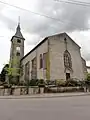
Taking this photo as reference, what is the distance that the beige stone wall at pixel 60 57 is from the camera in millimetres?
30594

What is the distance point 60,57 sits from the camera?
3212cm

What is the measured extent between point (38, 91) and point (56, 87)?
250cm

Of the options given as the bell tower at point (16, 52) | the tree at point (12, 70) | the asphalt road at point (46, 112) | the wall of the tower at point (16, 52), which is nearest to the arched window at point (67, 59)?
the tree at point (12, 70)

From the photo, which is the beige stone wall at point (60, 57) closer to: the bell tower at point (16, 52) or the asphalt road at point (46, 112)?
the bell tower at point (16, 52)

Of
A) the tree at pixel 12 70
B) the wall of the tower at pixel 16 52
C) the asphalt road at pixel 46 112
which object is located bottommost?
the asphalt road at pixel 46 112

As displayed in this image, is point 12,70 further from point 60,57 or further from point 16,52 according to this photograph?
point 60,57

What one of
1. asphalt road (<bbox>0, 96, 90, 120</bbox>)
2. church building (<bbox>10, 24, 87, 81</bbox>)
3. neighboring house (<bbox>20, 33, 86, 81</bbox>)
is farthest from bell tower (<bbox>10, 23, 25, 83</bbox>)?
asphalt road (<bbox>0, 96, 90, 120</bbox>)

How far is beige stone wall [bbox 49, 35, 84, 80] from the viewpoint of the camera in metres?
30.6

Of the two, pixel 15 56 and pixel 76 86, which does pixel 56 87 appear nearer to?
pixel 76 86

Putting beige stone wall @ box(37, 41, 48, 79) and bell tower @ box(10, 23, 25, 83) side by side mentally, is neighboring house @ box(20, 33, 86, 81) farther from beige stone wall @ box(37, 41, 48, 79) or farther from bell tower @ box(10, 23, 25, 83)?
bell tower @ box(10, 23, 25, 83)

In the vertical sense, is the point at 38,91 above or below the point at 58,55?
below

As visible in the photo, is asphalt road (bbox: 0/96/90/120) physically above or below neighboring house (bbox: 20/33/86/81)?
below

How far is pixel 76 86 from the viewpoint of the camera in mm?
22500

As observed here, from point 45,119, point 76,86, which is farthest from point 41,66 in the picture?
point 45,119
